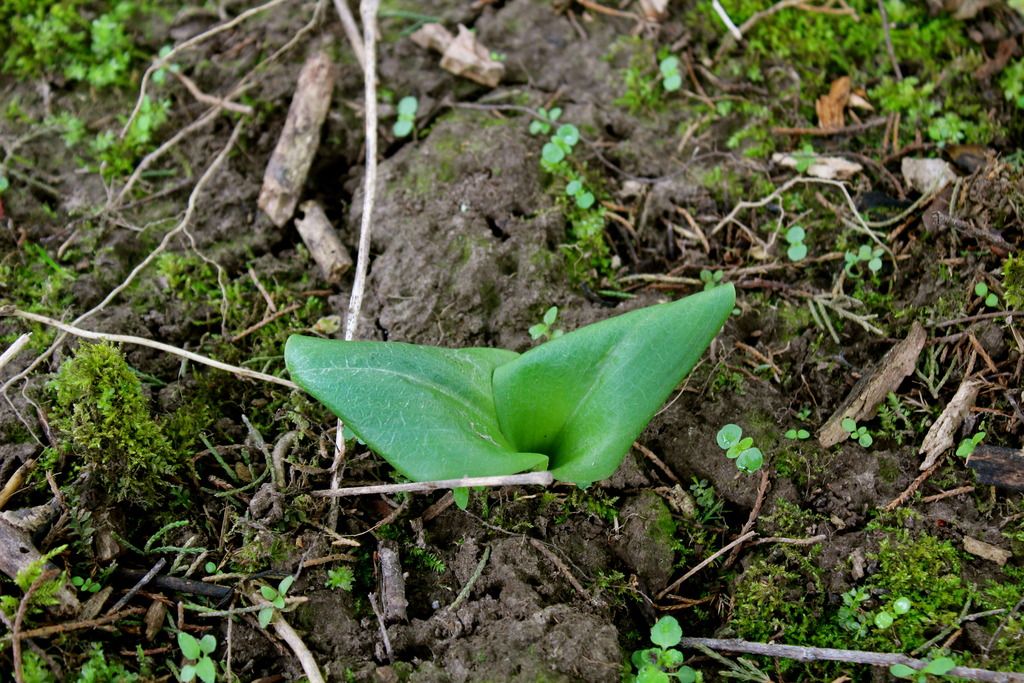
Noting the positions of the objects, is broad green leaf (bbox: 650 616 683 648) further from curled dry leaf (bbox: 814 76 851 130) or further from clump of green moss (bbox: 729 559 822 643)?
curled dry leaf (bbox: 814 76 851 130)

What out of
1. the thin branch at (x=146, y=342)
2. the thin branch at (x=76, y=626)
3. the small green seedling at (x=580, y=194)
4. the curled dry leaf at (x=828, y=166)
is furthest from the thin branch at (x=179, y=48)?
the curled dry leaf at (x=828, y=166)

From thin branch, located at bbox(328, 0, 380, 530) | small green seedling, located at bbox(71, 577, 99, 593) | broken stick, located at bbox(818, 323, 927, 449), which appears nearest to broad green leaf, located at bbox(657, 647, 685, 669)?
broken stick, located at bbox(818, 323, 927, 449)

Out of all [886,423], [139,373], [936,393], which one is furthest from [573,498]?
[139,373]

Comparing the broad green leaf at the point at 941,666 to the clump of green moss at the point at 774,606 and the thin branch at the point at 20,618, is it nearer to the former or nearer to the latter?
the clump of green moss at the point at 774,606

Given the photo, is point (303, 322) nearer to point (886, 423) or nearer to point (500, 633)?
point (500, 633)

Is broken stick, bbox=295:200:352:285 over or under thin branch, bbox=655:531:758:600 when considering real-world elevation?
over
